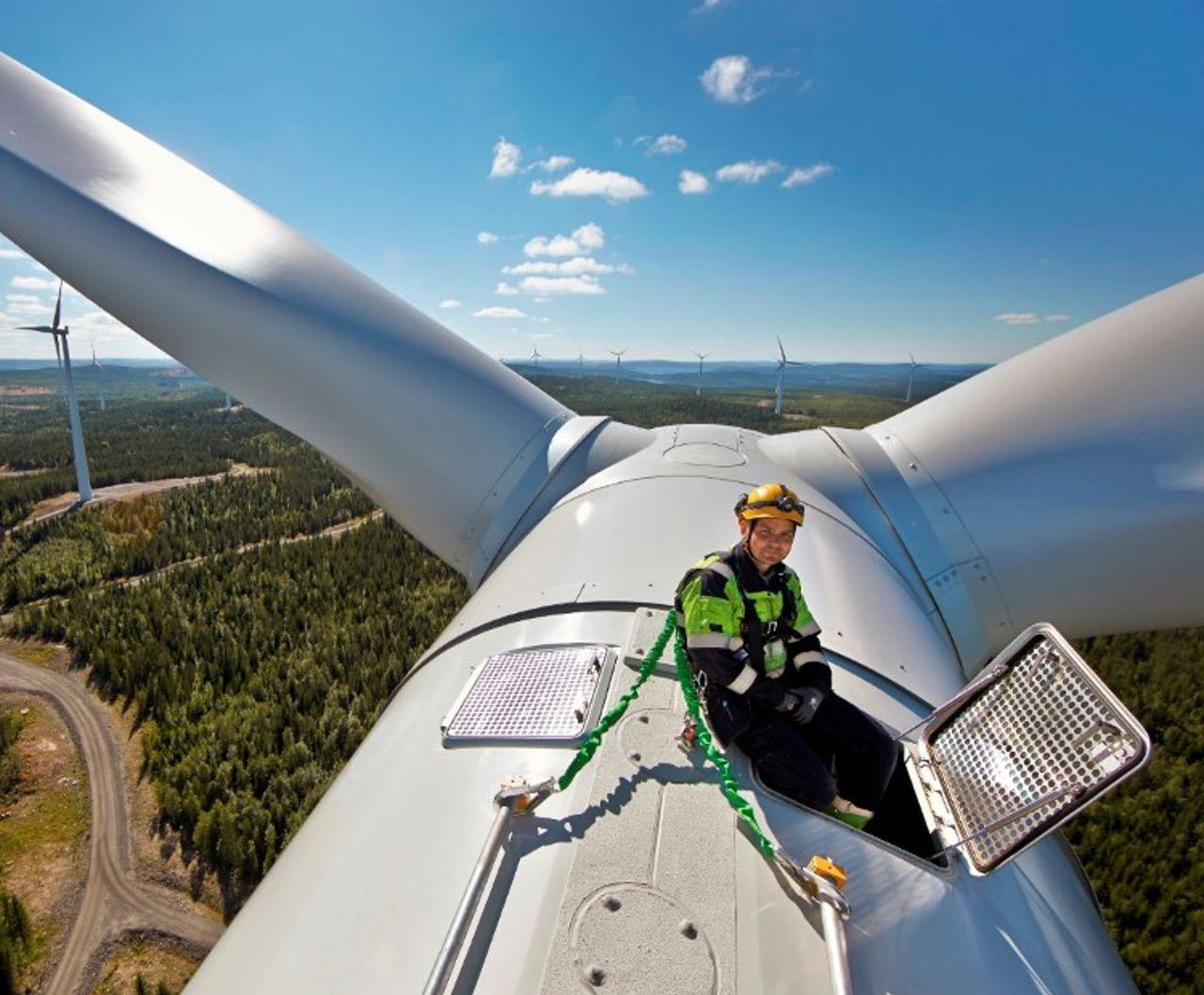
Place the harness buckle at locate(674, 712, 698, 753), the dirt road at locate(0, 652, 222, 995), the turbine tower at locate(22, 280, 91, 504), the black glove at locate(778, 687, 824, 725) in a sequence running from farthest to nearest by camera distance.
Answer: the turbine tower at locate(22, 280, 91, 504) < the dirt road at locate(0, 652, 222, 995) < the black glove at locate(778, 687, 824, 725) < the harness buckle at locate(674, 712, 698, 753)

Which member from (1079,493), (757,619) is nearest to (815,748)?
(757,619)

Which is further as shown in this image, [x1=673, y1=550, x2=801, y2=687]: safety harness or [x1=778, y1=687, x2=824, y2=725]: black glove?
[x1=673, y1=550, x2=801, y2=687]: safety harness

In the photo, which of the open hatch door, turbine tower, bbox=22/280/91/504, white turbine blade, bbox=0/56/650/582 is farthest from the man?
turbine tower, bbox=22/280/91/504

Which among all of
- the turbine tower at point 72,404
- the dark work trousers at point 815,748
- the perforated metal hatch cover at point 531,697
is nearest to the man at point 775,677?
the dark work trousers at point 815,748

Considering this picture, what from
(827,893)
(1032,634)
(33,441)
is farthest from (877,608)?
(33,441)

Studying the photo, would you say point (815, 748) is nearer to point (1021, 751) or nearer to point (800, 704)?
point (800, 704)

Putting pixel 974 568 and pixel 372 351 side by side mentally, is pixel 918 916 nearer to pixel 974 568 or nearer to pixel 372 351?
pixel 974 568

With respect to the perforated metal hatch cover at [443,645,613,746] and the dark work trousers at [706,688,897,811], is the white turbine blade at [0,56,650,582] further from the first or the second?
the dark work trousers at [706,688,897,811]

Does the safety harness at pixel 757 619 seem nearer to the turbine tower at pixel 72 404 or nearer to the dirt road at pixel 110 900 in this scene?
the dirt road at pixel 110 900
